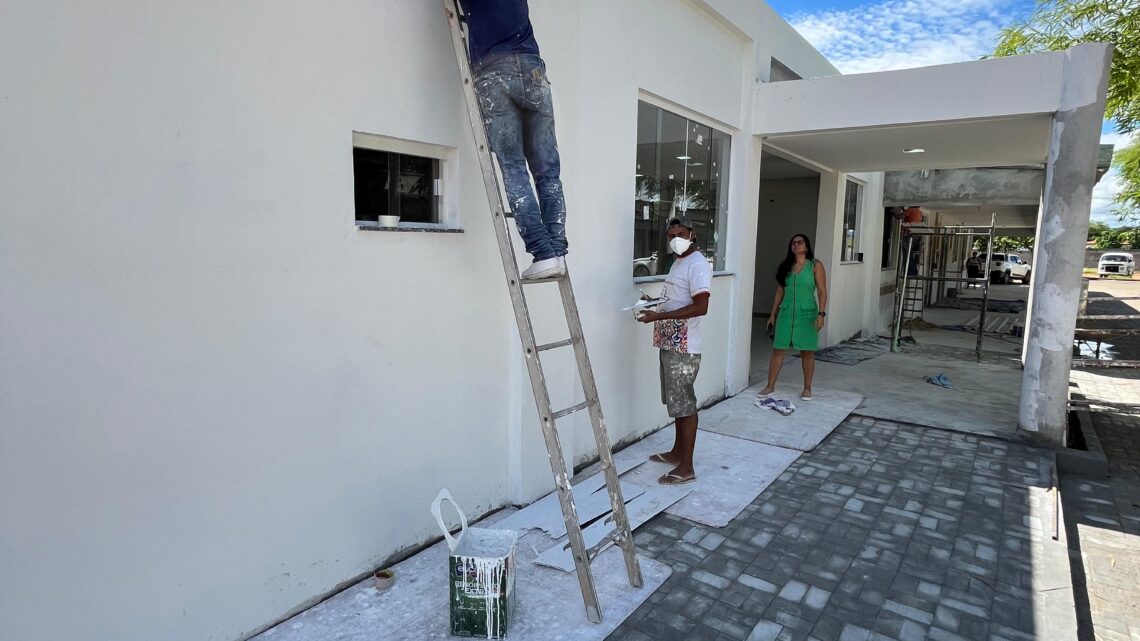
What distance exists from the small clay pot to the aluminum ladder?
0.89 metres

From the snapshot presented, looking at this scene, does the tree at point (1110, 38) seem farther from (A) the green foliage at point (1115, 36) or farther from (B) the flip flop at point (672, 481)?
Answer: (B) the flip flop at point (672, 481)

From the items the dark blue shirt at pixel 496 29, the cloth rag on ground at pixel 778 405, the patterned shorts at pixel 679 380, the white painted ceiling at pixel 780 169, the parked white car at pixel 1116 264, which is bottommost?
the cloth rag on ground at pixel 778 405

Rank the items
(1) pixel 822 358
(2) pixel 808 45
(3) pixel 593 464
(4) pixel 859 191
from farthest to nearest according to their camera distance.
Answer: (4) pixel 859 191 < (1) pixel 822 358 < (2) pixel 808 45 < (3) pixel 593 464

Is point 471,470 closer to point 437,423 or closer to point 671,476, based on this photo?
point 437,423

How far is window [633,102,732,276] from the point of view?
4.95 metres

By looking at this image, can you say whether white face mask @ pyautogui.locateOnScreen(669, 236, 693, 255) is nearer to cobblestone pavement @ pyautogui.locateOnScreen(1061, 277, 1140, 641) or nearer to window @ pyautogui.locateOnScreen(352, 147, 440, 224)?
window @ pyautogui.locateOnScreen(352, 147, 440, 224)

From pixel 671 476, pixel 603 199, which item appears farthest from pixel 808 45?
pixel 671 476

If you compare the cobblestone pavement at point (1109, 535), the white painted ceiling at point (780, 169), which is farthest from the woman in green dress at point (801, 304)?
the white painted ceiling at point (780, 169)

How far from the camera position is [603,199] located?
4367mm

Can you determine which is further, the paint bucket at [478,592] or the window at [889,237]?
the window at [889,237]

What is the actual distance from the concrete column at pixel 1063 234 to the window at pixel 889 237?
740 cm

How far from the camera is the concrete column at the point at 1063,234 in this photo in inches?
187

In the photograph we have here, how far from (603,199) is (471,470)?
209cm

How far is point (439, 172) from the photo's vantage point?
318cm
